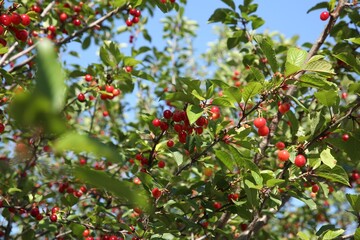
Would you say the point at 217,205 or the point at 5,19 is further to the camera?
the point at 217,205

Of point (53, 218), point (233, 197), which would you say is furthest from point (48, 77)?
point (53, 218)

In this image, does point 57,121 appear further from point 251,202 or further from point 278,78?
point 251,202

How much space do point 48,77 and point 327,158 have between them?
2.48 m

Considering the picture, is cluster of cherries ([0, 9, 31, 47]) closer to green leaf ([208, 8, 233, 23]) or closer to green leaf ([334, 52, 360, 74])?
green leaf ([208, 8, 233, 23])

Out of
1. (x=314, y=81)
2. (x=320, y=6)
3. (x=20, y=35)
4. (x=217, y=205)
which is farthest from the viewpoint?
(x=320, y=6)

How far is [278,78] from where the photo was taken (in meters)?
2.48

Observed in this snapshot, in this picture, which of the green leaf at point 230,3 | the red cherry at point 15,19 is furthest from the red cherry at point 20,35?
the green leaf at point 230,3

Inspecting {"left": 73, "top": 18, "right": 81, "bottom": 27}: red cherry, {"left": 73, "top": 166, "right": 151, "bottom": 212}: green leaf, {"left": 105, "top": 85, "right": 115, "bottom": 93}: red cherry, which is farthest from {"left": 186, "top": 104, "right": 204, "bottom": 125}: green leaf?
{"left": 73, "top": 18, "right": 81, "bottom": 27}: red cherry

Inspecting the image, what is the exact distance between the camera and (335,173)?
2742 mm

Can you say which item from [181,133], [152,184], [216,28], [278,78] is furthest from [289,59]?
[216,28]

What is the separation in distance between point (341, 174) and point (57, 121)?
256cm

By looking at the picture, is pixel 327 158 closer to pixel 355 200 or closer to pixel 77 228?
pixel 355 200

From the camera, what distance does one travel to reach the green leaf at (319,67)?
2428 mm

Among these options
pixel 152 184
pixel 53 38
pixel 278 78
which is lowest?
pixel 152 184
